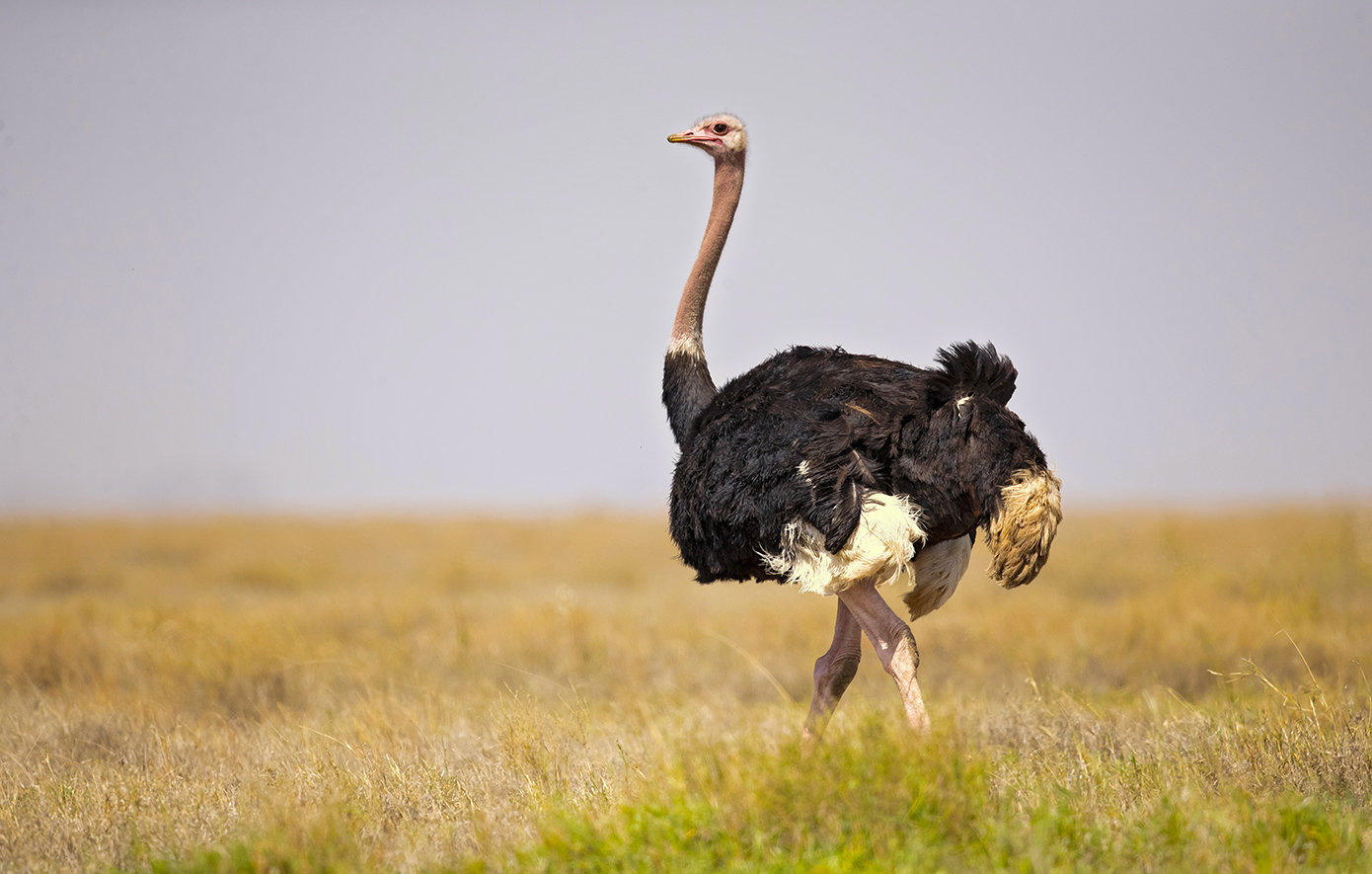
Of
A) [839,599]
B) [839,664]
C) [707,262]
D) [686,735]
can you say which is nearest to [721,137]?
[707,262]

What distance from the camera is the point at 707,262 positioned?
502cm

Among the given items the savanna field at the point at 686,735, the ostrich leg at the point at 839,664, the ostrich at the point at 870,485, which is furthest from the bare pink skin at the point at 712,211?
the savanna field at the point at 686,735

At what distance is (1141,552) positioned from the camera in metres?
16.1

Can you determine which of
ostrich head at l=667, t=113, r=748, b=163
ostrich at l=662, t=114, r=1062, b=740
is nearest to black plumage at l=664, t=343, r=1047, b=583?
ostrich at l=662, t=114, r=1062, b=740

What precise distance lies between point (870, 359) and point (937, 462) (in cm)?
69

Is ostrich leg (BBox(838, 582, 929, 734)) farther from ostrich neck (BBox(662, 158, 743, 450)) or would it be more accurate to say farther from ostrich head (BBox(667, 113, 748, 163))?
ostrich head (BBox(667, 113, 748, 163))

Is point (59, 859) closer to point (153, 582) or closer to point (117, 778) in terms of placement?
point (117, 778)

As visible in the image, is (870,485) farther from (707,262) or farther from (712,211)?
(712,211)

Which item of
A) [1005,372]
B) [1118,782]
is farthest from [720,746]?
[1005,372]

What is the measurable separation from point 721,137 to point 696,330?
1055mm

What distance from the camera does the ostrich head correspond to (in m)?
5.20

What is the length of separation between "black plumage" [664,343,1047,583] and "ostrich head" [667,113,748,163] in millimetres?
1514

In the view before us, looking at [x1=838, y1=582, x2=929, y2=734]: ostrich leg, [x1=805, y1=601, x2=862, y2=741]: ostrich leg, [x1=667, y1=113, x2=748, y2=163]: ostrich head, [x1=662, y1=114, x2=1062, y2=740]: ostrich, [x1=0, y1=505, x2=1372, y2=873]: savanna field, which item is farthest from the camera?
[x1=667, y1=113, x2=748, y2=163]: ostrich head

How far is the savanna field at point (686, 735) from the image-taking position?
3.06 m
